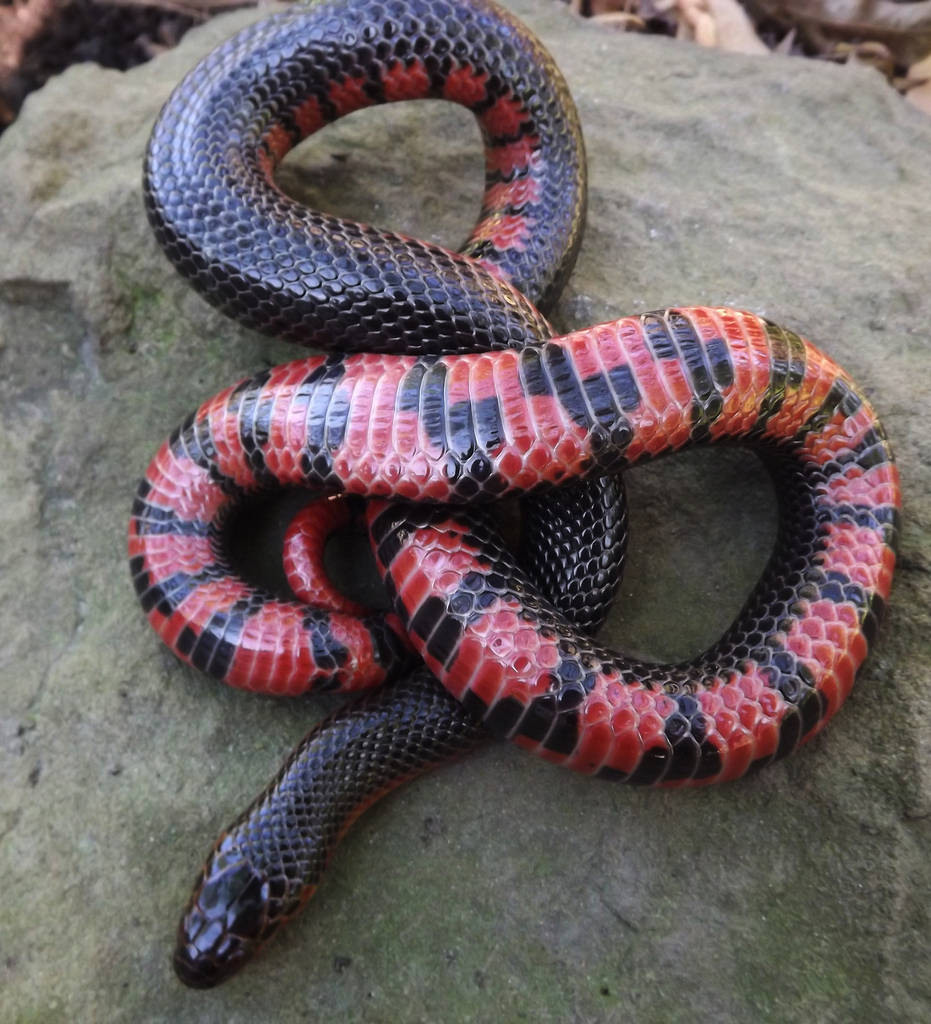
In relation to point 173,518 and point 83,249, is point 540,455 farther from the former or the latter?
point 83,249

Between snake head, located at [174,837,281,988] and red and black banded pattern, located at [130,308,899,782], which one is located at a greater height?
red and black banded pattern, located at [130,308,899,782]

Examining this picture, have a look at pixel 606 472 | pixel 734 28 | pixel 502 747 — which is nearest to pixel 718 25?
pixel 734 28

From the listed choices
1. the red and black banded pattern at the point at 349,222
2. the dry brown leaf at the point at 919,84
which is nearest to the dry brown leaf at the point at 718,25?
the dry brown leaf at the point at 919,84

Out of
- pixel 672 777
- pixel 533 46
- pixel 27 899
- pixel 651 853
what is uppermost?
pixel 533 46

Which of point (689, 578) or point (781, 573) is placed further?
point (689, 578)

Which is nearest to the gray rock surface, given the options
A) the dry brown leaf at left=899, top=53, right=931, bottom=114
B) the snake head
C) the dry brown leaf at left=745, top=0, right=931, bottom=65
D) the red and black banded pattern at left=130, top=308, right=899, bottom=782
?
the snake head

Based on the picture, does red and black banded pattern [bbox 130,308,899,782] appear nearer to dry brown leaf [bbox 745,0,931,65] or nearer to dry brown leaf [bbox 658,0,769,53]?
dry brown leaf [bbox 658,0,769,53]

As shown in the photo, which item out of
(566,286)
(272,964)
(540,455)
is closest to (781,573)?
(540,455)

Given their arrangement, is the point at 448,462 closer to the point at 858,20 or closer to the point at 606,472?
the point at 606,472
